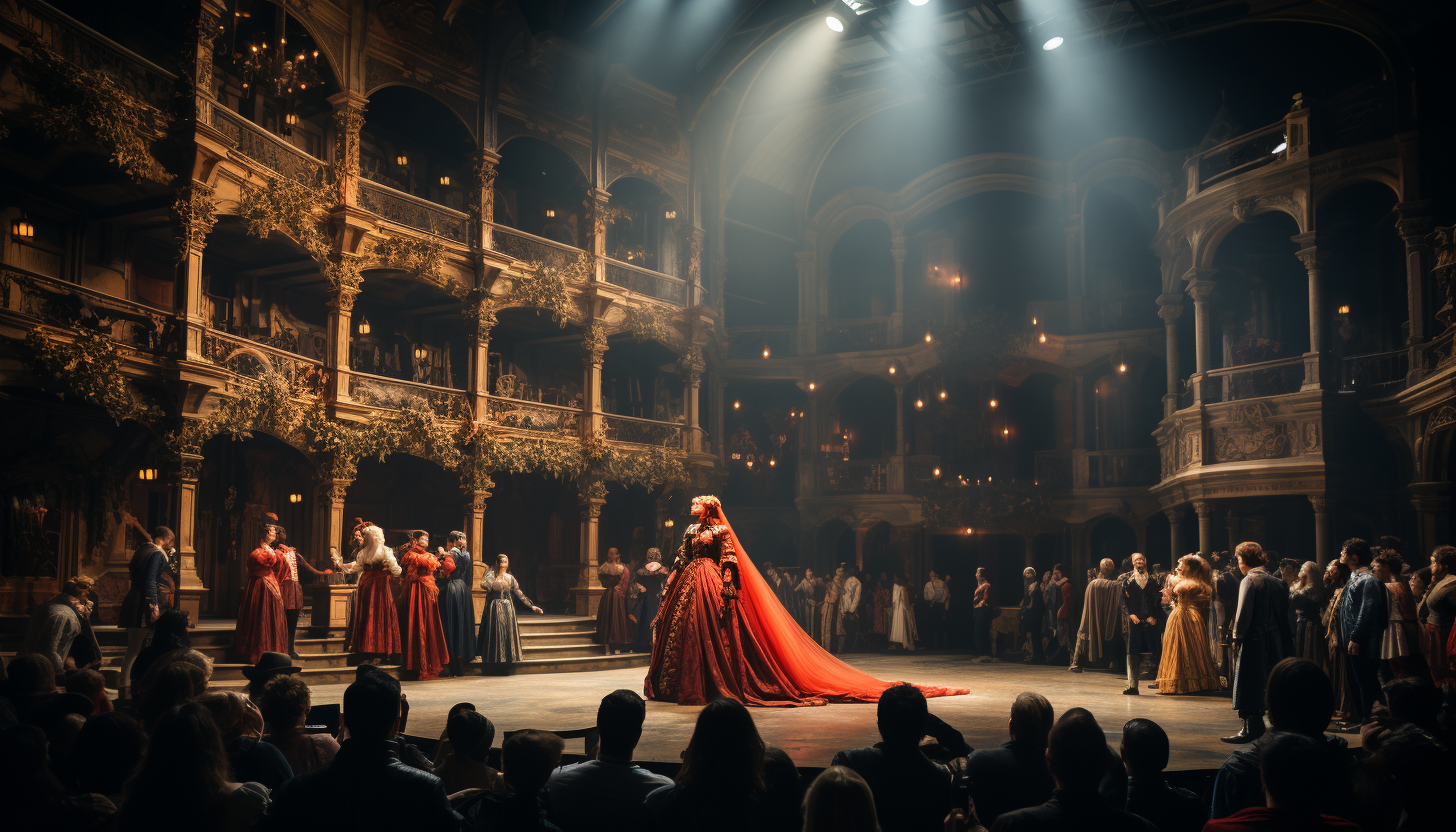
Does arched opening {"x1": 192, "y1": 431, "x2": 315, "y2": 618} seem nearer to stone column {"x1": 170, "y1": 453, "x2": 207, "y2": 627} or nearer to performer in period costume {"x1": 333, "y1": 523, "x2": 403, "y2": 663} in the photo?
stone column {"x1": 170, "y1": 453, "x2": 207, "y2": 627}

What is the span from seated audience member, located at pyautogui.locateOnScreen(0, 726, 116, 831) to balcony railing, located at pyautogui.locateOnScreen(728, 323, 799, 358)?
2268 cm

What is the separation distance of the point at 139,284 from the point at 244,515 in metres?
4.14

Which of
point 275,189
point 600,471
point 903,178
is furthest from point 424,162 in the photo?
point 903,178

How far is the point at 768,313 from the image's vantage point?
90.1 ft

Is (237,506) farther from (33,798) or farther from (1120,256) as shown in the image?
(1120,256)

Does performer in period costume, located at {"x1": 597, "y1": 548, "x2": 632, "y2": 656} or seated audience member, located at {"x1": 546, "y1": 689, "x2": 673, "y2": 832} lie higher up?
seated audience member, located at {"x1": 546, "y1": 689, "x2": 673, "y2": 832}

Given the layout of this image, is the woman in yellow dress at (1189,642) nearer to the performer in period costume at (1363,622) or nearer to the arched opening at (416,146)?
the performer in period costume at (1363,622)

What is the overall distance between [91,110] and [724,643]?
32.8ft

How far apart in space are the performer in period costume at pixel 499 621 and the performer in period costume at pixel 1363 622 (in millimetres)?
9884

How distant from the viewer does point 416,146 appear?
21.2m

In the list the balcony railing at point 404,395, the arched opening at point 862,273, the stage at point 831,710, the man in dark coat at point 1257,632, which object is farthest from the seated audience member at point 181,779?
the arched opening at point 862,273

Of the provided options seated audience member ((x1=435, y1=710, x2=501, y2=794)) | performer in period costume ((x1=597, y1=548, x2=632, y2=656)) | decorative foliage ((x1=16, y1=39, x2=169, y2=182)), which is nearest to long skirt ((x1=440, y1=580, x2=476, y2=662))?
performer in period costume ((x1=597, y1=548, x2=632, y2=656))

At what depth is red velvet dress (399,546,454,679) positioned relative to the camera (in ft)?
45.3

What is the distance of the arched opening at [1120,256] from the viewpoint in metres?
22.8
